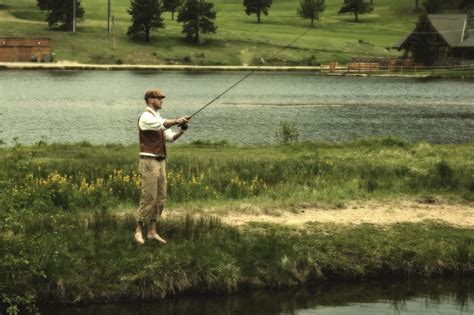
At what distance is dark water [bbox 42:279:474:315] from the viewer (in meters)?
13.8

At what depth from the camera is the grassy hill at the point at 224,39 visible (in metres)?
121

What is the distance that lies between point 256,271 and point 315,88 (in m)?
72.0

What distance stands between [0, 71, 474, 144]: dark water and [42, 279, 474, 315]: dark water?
23094 millimetres

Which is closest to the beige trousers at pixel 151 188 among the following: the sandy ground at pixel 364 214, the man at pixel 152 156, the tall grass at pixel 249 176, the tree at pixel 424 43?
the man at pixel 152 156

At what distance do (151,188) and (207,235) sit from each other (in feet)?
5.22

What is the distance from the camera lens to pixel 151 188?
1471cm

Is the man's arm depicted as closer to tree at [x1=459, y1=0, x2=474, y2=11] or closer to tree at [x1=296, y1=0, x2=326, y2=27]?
tree at [x1=296, y1=0, x2=326, y2=27]

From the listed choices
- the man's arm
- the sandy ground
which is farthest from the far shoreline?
the man's arm

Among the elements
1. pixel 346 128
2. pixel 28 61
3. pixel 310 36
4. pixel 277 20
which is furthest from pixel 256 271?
pixel 277 20

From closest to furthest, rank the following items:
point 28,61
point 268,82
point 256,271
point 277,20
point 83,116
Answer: point 256,271
point 83,116
point 268,82
point 28,61
point 277,20

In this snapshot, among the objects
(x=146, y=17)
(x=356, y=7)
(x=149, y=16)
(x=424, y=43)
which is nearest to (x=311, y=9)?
(x=356, y=7)

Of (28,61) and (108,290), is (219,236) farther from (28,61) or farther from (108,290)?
(28,61)

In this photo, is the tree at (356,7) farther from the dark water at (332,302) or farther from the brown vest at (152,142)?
the brown vest at (152,142)

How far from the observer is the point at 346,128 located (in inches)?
1813
